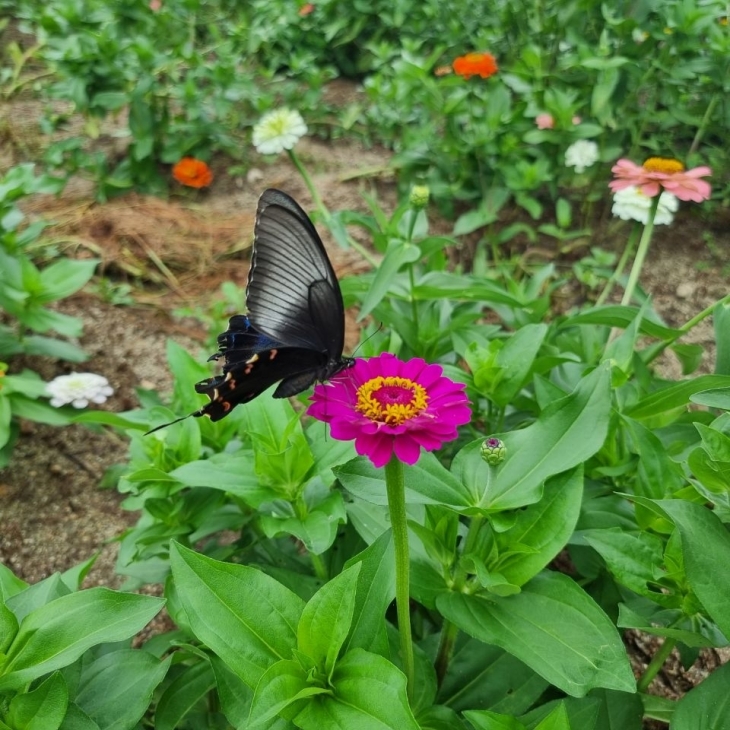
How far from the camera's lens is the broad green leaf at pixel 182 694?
39.7 inches

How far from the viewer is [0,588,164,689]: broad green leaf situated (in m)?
0.82

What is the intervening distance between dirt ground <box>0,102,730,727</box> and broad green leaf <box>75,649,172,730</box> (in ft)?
2.04

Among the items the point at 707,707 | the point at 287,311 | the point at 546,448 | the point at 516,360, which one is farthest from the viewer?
the point at 516,360

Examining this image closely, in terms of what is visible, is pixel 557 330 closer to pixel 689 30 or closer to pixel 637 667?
pixel 637 667

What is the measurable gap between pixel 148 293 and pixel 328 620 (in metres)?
1.88

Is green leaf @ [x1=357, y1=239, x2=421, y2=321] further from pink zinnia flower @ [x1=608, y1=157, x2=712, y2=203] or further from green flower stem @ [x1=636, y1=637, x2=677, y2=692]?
green flower stem @ [x1=636, y1=637, x2=677, y2=692]

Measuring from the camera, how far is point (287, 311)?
110 centimetres

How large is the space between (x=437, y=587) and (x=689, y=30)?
6.32 ft

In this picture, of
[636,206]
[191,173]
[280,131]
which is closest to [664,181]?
[636,206]

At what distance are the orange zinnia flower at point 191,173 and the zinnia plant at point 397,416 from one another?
217 cm

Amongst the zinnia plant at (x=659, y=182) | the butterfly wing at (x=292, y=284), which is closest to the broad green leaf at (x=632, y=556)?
the butterfly wing at (x=292, y=284)

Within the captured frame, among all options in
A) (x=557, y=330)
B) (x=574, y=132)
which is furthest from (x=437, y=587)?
(x=574, y=132)

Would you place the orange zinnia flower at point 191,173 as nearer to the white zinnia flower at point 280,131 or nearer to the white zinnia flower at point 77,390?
the white zinnia flower at point 280,131

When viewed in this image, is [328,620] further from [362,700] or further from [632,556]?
[632,556]
